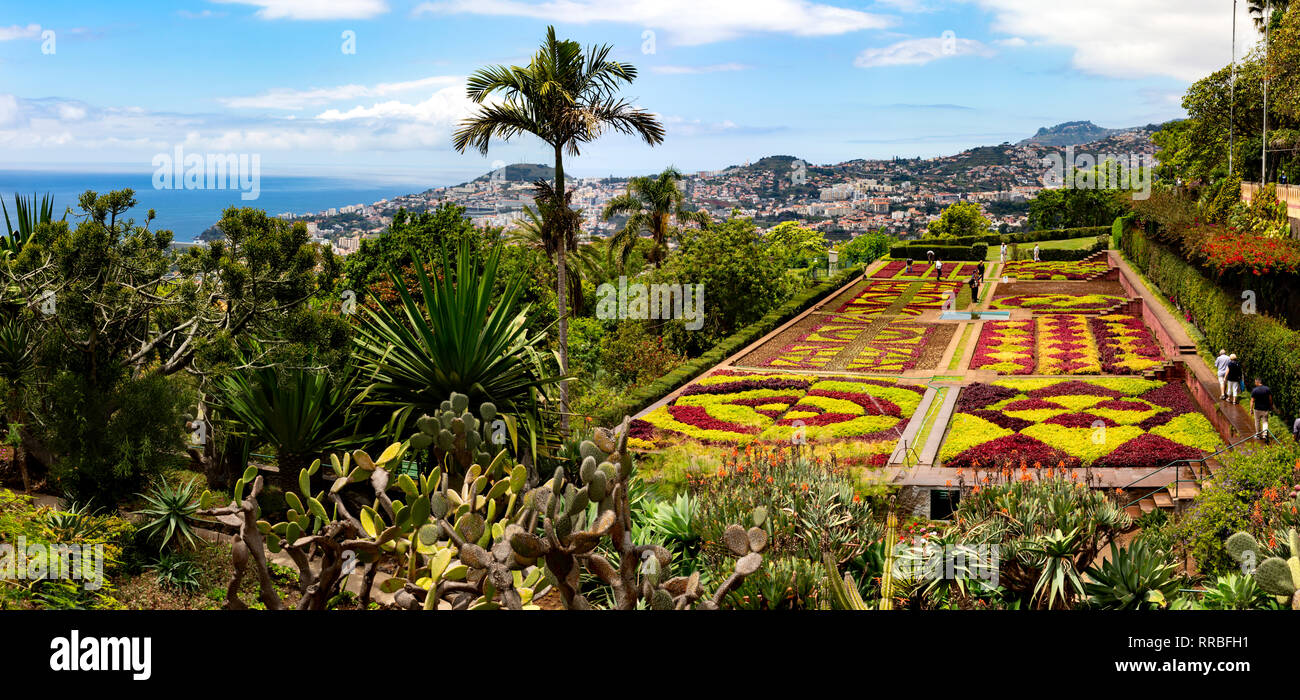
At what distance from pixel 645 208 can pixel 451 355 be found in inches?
1230

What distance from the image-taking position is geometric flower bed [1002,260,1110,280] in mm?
43312

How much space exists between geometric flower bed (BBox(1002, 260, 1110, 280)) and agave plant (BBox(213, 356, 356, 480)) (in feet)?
126

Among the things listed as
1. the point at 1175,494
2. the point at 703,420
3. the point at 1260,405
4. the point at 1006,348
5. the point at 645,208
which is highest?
the point at 645,208

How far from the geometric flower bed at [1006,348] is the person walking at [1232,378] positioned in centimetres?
531

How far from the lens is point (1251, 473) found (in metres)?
9.95

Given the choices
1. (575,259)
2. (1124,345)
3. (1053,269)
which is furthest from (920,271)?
(1124,345)

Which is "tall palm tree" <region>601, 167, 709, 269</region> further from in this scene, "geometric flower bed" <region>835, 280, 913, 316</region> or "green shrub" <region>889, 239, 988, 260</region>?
"green shrub" <region>889, 239, 988, 260</region>

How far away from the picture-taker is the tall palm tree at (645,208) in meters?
40.3

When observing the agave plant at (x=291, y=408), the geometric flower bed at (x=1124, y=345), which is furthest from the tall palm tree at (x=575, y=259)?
the agave plant at (x=291, y=408)

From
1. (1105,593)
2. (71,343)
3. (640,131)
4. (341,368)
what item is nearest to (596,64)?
(640,131)

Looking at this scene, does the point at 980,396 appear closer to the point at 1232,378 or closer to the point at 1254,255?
the point at 1232,378

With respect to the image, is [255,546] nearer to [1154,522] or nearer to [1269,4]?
[1154,522]

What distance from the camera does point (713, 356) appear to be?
26094 millimetres

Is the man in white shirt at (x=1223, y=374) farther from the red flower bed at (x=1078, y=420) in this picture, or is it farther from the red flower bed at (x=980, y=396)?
the red flower bed at (x=980, y=396)
